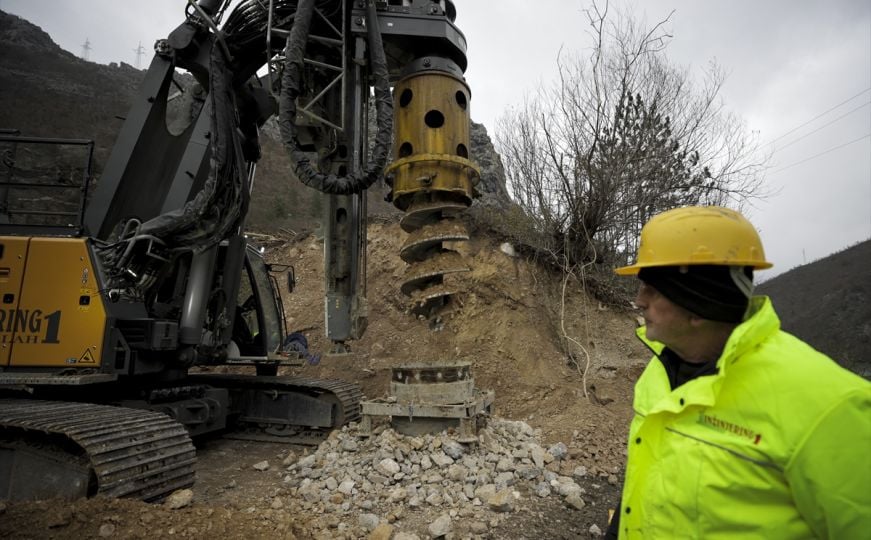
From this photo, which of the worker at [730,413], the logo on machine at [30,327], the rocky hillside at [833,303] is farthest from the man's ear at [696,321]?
the rocky hillside at [833,303]

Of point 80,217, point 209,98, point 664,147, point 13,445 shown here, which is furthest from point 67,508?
point 664,147

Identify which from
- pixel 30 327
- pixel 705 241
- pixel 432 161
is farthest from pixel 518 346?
pixel 705 241

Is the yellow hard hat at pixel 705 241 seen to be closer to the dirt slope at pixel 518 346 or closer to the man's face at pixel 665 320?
the man's face at pixel 665 320

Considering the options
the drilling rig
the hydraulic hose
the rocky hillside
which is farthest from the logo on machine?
the rocky hillside

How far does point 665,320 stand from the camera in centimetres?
163

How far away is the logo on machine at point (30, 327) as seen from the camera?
4230 millimetres

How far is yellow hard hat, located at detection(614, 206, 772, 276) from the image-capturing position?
1501mm

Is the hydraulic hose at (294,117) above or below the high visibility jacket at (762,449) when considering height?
above

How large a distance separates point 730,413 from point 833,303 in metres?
39.3

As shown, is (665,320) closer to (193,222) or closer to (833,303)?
(193,222)

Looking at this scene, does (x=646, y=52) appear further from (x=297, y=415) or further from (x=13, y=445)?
(x=13, y=445)

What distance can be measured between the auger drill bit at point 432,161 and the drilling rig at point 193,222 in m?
0.02

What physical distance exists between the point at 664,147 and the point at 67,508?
10590mm

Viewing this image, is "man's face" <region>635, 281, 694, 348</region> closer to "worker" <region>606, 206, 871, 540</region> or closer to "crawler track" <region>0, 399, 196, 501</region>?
"worker" <region>606, 206, 871, 540</region>
